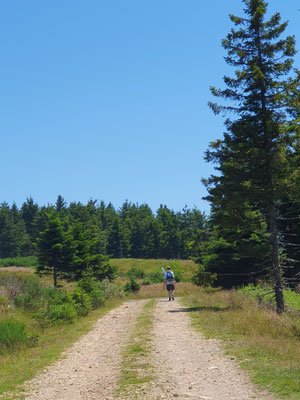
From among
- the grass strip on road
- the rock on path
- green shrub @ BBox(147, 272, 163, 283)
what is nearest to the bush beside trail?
the grass strip on road

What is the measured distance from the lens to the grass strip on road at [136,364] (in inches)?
266

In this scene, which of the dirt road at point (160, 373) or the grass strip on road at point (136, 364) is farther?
the grass strip on road at point (136, 364)

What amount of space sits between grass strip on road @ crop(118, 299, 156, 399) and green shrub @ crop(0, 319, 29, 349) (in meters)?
3.54

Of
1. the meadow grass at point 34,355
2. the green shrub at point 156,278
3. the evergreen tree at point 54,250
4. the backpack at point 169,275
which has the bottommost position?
the green shrub at point 156,278

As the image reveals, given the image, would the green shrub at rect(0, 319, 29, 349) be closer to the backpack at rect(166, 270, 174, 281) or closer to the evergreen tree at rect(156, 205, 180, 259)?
the backpack at rect(166, 270, 174, 281)

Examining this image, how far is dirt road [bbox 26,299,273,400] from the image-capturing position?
6.39 m

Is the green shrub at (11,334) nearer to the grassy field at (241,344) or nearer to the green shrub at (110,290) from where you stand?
the grassy field at (241,344)

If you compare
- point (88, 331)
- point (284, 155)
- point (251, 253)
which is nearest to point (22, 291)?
point (88, 331)

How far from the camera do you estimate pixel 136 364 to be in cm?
860

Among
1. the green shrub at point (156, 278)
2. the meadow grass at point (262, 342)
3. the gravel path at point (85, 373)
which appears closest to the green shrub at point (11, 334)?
the gravel path at point (85, 373)

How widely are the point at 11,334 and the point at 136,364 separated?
18.1ft

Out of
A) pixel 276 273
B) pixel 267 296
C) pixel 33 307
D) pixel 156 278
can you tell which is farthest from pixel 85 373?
pixel 156 278

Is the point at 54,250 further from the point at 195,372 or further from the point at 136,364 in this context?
the point at 195,372

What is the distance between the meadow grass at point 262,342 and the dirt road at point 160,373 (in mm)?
324
